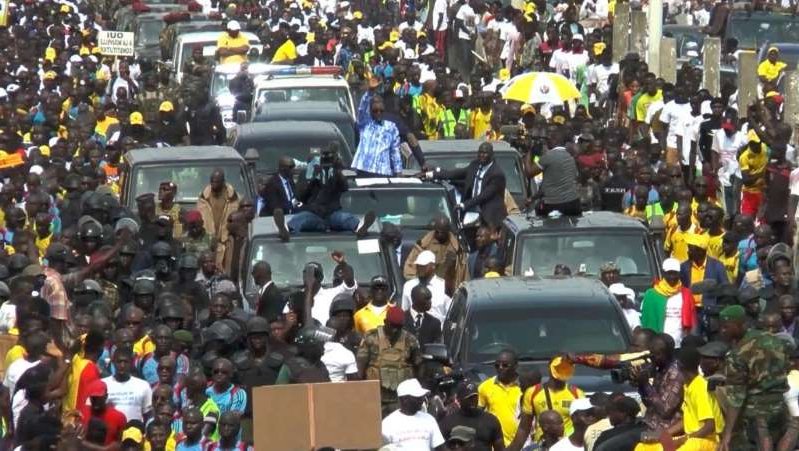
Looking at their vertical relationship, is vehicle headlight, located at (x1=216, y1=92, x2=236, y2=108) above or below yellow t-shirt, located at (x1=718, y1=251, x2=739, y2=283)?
below

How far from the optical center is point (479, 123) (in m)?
28.9

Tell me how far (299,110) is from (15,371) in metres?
12.2

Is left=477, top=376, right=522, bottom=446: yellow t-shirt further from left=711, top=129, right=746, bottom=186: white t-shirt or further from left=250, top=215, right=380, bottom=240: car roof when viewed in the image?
left=711, top=129, right=746, bottom=186: white t-shirt

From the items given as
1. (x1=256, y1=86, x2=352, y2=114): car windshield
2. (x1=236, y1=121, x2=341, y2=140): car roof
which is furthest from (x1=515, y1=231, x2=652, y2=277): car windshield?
(x1=256, y1=86, x2=352, y2=114): car windshield

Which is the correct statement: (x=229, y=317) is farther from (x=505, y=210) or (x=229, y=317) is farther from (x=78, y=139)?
(x=78, y=139)

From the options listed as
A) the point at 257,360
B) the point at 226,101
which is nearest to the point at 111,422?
the point at 257,360

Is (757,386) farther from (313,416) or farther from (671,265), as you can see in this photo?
(671,265)

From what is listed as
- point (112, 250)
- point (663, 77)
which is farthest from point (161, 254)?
point (663, 77)

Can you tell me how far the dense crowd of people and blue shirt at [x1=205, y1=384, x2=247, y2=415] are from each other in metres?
0.02

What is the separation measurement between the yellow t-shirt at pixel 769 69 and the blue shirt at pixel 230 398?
14.3m

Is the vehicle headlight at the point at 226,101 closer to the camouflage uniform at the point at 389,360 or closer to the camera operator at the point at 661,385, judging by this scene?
the camouflage uniform at the point at 389,360

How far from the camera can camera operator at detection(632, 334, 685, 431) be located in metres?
13.8

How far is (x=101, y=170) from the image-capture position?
23.5 meters

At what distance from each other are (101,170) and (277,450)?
36.1 ft
